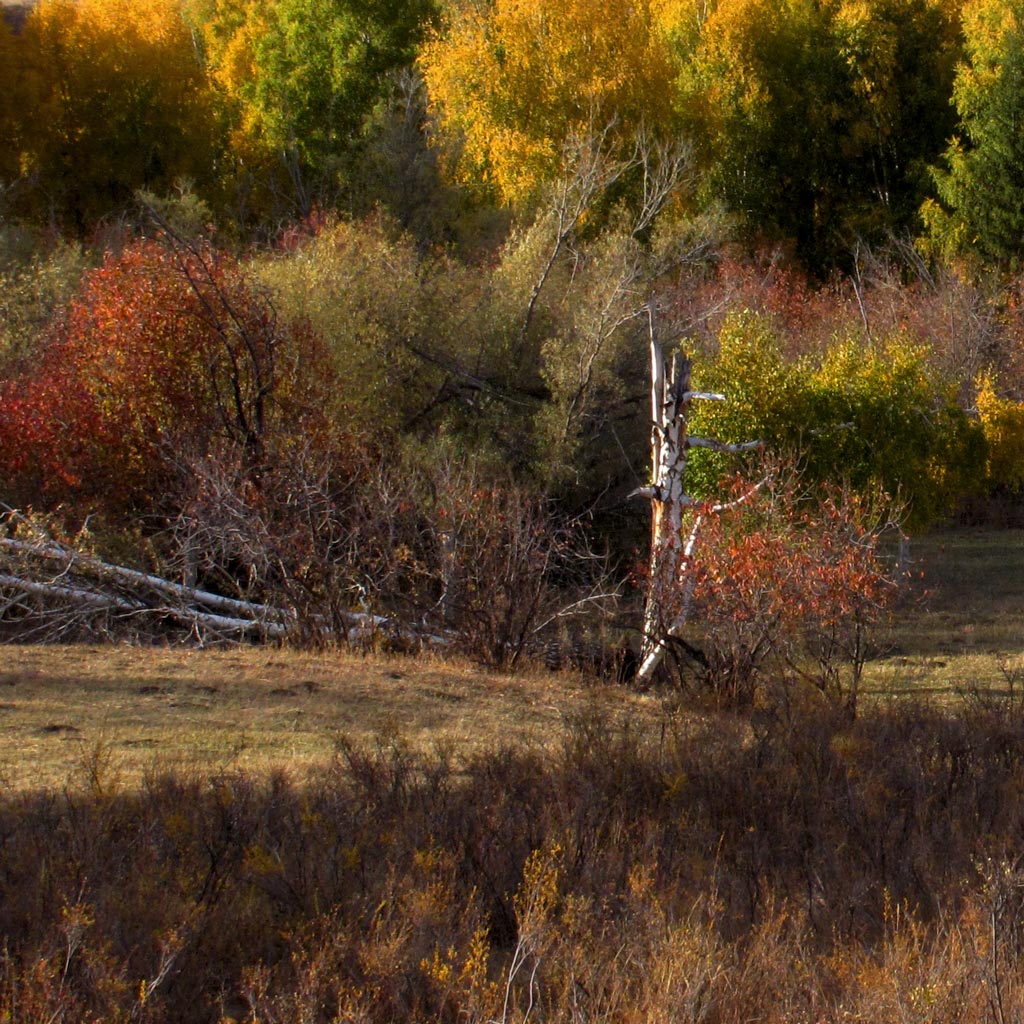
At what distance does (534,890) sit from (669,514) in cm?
801

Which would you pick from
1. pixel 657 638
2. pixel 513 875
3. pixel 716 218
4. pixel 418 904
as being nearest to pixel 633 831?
pixel 513 875

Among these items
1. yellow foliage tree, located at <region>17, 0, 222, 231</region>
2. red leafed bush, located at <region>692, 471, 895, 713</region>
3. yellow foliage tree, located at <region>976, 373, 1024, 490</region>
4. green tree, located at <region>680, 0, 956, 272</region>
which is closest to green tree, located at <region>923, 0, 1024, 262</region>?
green tree, located at <region>680, 0, 956, 272</region>

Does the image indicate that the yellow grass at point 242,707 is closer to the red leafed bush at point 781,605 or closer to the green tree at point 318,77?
the red leafed bush at point 781,605

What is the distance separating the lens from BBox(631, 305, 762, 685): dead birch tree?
38.9 feet

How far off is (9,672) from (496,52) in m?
26.9

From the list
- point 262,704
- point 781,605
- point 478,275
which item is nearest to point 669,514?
point 781,605

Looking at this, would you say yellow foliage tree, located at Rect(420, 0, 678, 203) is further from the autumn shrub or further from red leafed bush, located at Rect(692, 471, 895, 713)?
red leafed bush, located at Rect(692, 471, 895, 713)

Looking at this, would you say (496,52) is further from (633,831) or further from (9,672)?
(633,831)

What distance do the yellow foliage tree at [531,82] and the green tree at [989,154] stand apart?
7815 millimetres

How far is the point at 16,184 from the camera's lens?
3120 cm

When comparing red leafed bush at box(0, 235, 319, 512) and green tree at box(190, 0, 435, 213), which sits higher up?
green tree at box(190, 0, 435, 213)

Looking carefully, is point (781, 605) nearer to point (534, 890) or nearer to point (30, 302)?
point (534, 890)

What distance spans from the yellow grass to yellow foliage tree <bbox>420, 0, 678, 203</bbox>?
2237 cm

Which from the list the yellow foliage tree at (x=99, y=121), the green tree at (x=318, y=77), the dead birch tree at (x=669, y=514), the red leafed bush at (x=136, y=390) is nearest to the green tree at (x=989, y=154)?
the green tree at (x=318, y=77)
